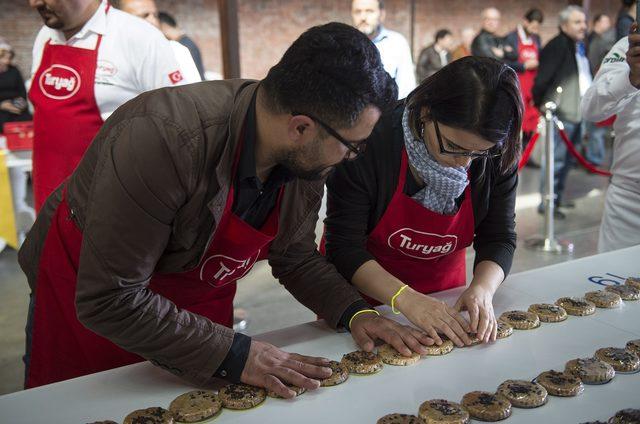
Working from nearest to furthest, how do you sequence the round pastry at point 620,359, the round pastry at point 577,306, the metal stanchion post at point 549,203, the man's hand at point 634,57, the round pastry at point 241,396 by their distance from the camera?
the round pastry at point 241,396 < the round pastry at point 620,359 < the round pastry at point 577,306 < the man's hand at point 634,57 < the metal stanchion post at point 549,203

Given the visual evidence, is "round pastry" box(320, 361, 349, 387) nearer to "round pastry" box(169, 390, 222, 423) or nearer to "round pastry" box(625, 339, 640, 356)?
"round pastry" box(169, 390, 222, 423)

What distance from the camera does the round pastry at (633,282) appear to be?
75.5 inches

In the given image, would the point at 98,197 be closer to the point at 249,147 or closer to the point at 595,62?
the point at 249,147

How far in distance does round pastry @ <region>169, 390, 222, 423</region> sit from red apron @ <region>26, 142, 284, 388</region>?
33 centimetres

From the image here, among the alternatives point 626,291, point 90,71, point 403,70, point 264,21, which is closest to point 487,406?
point 626,291

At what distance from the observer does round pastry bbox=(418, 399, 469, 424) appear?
1.22 m

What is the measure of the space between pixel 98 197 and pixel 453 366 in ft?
2.75

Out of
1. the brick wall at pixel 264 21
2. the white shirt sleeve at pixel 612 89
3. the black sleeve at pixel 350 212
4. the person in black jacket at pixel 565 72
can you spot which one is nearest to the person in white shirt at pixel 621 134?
the white shirt sleeve at pixel 612 89

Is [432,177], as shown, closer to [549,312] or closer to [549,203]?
[549,312]

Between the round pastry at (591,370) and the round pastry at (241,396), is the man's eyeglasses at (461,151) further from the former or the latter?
the round pastry at (241,396)

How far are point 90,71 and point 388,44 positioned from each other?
2.32 metres

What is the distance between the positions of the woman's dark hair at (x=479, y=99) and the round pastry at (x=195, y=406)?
2.88 ft

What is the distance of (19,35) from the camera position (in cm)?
878

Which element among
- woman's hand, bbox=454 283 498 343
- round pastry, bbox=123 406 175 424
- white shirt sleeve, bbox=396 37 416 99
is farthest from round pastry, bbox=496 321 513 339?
white shirt sleeve, bbox=396 37 416 99
